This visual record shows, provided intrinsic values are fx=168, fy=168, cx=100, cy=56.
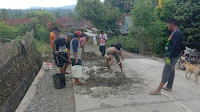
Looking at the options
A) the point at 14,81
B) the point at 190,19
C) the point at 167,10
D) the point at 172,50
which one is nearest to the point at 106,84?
the point at 172,50

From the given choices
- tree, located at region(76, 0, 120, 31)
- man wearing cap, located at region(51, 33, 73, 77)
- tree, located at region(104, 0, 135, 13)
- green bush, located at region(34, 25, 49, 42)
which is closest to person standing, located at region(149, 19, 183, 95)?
man wearing cap, located at region(51, 33, 73, 77)

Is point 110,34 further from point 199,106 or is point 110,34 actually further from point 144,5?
point 199,106

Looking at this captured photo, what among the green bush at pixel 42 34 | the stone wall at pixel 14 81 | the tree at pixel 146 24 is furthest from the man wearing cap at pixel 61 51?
the green bush at pixel 42 34

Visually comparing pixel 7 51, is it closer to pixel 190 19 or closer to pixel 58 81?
pixel 58 81

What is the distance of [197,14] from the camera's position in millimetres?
10891

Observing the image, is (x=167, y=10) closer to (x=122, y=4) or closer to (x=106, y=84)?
(x=106, y=84)

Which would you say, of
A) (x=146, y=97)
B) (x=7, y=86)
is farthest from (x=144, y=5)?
(x=7, y=86)

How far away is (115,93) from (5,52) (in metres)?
4.24

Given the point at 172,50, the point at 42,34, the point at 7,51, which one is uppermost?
the point at 172,50

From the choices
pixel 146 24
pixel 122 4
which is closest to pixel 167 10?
pixel 146 24

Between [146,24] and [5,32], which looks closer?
[146,24]

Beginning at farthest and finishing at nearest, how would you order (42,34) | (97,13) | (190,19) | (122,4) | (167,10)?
(122,4), (97,13), (42,34), (167,10), (190,19)

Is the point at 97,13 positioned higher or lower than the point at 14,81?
higher

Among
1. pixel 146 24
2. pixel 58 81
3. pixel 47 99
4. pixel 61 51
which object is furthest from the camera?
pixel 146 24
